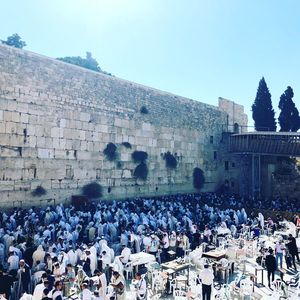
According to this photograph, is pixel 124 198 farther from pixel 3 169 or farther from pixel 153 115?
pixel 3 169

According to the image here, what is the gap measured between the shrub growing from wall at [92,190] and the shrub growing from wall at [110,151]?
5.51 ft

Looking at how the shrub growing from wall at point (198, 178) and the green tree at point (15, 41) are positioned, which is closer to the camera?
the shrub growing from wall at point (198, 178)

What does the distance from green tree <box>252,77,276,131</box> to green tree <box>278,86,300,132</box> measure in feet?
2.82

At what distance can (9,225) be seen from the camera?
11.9 m

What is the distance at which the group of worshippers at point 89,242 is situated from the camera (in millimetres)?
7305

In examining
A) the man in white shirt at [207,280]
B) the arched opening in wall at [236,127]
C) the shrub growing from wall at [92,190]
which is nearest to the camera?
the man in white shirt at [207,280]

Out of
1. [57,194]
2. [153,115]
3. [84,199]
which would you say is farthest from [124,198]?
[153,115]

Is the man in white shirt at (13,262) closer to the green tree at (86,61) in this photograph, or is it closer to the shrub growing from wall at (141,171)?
the shrub growing from wall at (141,171)

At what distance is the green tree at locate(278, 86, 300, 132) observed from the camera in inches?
1192

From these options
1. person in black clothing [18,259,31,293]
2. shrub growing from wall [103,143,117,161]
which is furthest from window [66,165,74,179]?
person in black clothing [18,259,31,293]

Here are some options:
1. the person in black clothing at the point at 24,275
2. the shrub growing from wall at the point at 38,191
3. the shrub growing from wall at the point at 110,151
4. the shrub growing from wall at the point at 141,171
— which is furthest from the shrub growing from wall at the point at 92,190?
the person in black clothing at the point at 24,275

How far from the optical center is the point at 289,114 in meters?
30.2

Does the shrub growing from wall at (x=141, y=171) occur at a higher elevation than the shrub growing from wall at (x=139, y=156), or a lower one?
lower

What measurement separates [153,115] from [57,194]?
8413 millimetres
